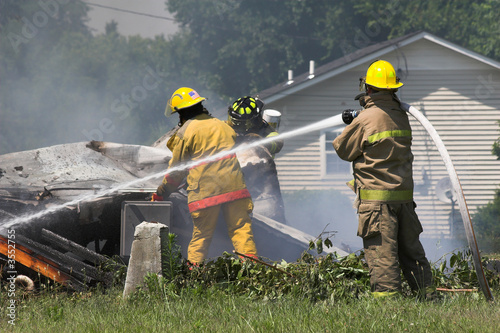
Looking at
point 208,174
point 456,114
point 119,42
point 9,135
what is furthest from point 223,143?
point 119,42

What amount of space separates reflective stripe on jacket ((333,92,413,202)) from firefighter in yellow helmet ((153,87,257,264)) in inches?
62.2

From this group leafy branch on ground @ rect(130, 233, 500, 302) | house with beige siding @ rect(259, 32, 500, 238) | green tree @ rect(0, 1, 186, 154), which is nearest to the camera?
leafy branch on ground @ rect(130, 233, 500, 302)

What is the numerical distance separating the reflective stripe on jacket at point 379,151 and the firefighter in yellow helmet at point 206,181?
1.58 metres

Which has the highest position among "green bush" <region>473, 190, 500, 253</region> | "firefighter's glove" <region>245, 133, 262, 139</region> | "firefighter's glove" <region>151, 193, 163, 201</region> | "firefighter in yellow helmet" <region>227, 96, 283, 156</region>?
"firefighter in yellow helmet" <region>227, 96, 283, 156</region>

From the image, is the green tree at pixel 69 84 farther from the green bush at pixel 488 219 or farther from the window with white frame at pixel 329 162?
the green bush at pixel 488 219

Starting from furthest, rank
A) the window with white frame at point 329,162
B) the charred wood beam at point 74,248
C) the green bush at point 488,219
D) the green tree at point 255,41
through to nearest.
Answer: the green tree at point 255,41
the window with white frame at point 329,162
the green bush at point 488,219
the charred wood beam at point 74,248

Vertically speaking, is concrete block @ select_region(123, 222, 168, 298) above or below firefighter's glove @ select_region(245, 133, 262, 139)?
below

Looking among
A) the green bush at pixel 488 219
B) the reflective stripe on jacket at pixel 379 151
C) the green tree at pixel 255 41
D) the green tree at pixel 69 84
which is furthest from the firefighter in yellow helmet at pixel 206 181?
the green tree at pixel 255 41

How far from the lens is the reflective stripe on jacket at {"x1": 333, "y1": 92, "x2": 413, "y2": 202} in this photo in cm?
448

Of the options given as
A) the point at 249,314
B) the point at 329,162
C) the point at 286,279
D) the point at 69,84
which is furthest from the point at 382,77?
the point at 69,84

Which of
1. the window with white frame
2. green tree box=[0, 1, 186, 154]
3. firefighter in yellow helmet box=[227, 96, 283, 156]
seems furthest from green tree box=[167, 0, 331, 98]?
firefighter in yellow helmet box=[227, 96, 283, 156]

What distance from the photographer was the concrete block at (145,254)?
4730 millimetres

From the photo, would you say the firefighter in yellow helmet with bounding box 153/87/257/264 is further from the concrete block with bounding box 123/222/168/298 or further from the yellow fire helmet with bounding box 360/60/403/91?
the yellow fire helmet with bounding box 360/60/403/91

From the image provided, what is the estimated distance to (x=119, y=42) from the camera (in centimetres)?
6375
